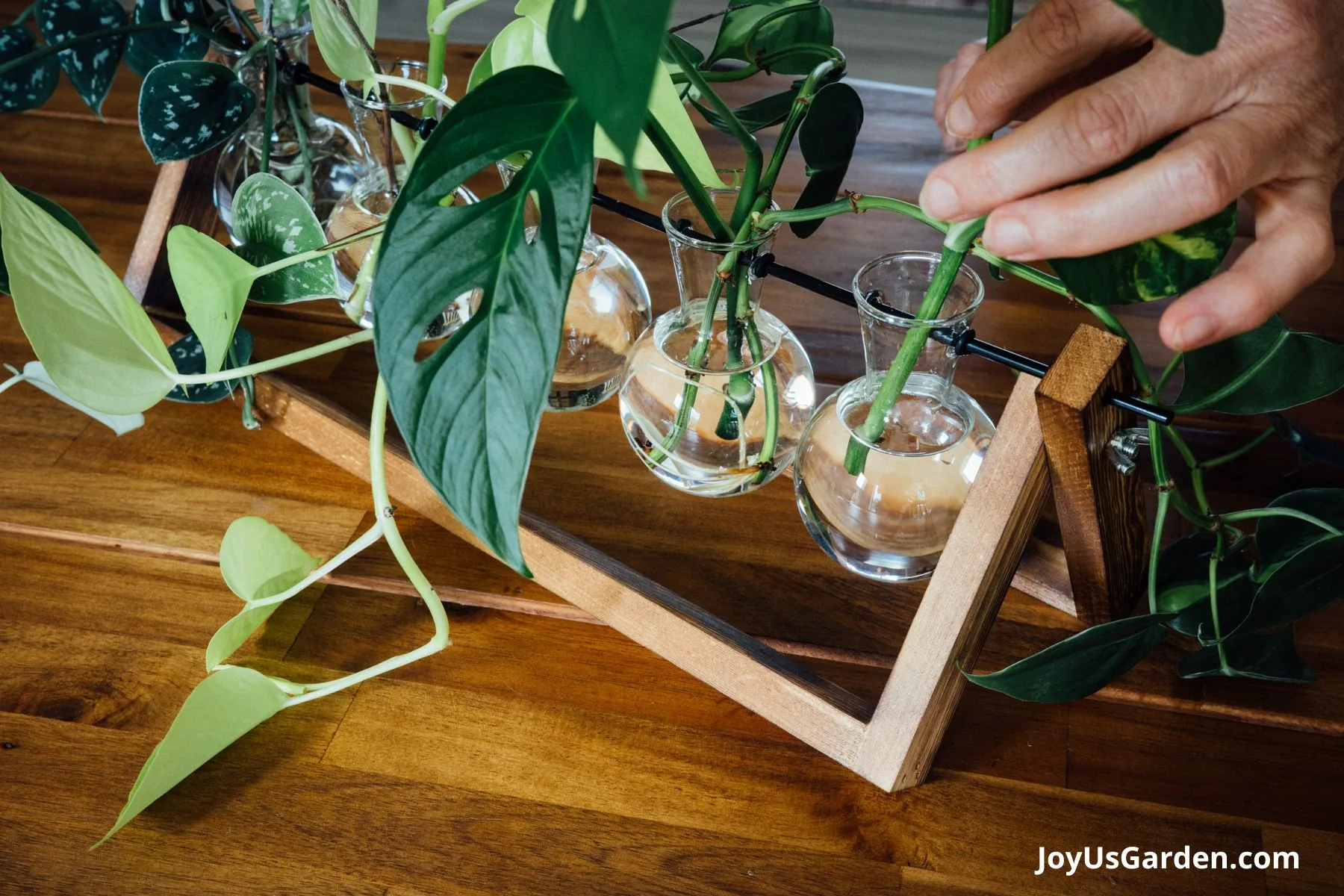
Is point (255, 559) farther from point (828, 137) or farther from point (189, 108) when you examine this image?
point (828, 137)

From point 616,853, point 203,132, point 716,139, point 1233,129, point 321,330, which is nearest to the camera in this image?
point 1233,129

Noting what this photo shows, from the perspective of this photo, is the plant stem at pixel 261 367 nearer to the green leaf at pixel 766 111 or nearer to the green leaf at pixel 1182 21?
the green leaf at pixel 766 111

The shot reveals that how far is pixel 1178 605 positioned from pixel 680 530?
0.90ft

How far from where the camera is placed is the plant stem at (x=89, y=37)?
0.61 metres

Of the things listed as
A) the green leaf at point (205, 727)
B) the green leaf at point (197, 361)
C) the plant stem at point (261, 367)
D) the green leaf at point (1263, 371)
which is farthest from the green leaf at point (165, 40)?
the green leaf at point (1263, 371)

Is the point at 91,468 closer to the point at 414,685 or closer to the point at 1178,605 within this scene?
the point at 414,685

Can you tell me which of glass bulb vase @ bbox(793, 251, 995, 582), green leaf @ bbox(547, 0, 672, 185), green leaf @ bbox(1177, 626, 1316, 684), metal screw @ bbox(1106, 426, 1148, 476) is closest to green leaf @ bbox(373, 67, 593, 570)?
green leaf @ bbox(547, 0, 672, 185)

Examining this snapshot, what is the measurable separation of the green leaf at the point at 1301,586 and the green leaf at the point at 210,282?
48cm

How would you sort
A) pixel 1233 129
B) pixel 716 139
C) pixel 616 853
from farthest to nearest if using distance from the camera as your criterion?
pixel 716 139, pixel 616 853, pixel 1233 129

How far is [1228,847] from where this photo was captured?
0.50 m

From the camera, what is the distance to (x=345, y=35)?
53cm

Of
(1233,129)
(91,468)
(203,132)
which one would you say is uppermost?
(1233,129)

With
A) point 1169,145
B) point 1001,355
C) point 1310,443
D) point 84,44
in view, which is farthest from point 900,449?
point 84,44

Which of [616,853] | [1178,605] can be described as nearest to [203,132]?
[616,853]
